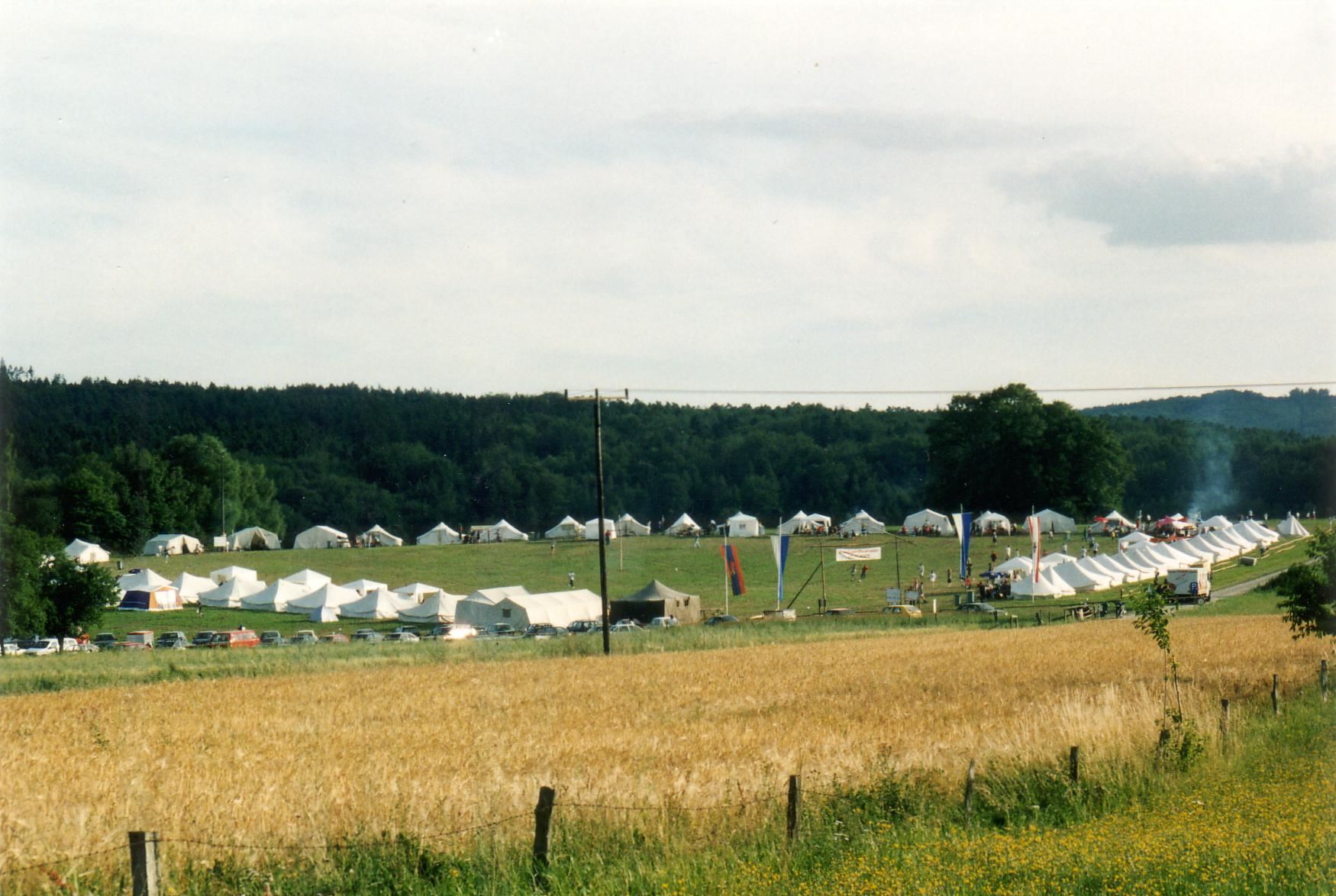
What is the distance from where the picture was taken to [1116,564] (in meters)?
82.3

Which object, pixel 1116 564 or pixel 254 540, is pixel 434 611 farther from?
pixel 254 540

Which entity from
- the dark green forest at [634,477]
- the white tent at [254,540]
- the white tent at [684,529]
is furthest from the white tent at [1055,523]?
the white tent at [254,540]

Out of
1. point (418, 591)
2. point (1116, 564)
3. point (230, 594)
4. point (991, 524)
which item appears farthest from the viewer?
point (991, 524)

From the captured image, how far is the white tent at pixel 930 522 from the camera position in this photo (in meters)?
119

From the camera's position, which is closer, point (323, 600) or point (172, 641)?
point (172, 641)

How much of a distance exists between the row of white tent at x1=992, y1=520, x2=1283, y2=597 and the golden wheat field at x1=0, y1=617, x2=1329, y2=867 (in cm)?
3956

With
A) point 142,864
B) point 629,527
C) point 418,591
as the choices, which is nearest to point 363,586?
point 418,591

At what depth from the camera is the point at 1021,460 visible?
138500mm

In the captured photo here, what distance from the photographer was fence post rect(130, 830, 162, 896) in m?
8.86

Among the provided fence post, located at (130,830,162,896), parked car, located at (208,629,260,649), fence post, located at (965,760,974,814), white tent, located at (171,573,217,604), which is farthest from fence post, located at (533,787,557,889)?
white tent, located at (171,573,217,604)

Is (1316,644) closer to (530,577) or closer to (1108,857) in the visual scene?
(1108,857)

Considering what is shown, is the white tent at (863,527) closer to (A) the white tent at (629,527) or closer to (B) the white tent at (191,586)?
(A) the white tent at (629,527)

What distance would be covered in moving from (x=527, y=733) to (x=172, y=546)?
108 metres

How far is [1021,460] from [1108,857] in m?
132
